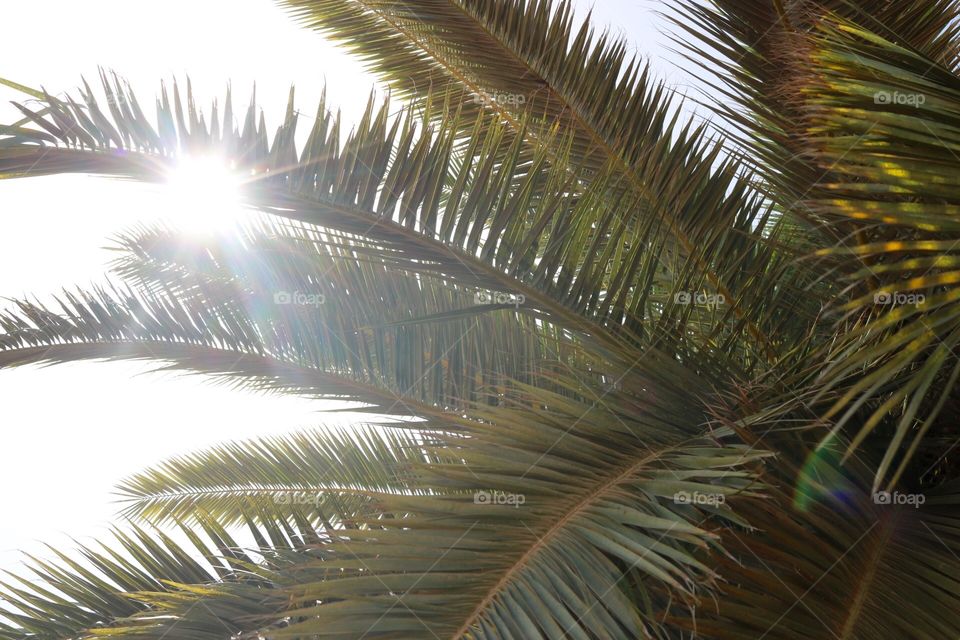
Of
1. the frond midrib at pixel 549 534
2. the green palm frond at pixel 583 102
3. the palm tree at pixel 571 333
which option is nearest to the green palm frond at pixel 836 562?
the palm tree at pixel 571 333

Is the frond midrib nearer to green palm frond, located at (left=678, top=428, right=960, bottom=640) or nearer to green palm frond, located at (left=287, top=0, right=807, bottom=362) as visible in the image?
green palm frond, located at (left=678, top=428, right=960, bottom=640)

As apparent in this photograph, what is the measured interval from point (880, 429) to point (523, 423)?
0.99 m

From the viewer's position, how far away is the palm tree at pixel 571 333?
1.41m

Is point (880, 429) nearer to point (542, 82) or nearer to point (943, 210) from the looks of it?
point (943, 210)

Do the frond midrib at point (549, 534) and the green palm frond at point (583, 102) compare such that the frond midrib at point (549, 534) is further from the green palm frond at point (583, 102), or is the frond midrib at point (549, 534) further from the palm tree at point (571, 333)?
the green palm frond at point (583, 102)

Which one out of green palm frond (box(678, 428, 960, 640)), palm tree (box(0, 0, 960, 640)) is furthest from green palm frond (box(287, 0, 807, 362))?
green palm frond (box(678, 428, 960, 640))

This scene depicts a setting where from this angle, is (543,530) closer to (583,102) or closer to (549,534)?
(549,534)

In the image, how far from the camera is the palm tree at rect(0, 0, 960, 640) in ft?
4.64

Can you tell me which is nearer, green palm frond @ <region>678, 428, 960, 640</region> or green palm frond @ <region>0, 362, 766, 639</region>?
green palm frond @ <region>0, 362, 766, 639</region>

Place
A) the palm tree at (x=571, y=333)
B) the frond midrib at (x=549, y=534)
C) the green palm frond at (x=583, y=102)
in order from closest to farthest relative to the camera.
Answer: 1. the frond midrib at (x=549, y=534)
2. the palm tree at (x=571, y=333)
3. the green palm frond at (x=583, y=102)

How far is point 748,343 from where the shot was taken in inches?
90.6

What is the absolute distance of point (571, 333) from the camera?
2328 mm

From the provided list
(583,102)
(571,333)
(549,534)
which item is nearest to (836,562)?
(549,534)

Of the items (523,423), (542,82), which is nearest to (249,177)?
(523,423)
